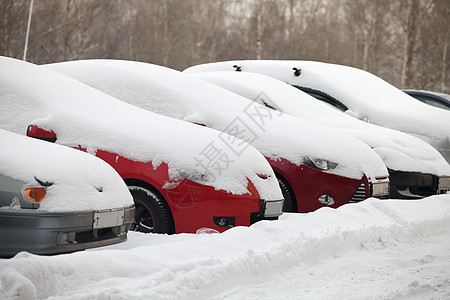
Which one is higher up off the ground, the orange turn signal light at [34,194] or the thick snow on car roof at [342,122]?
the thick snow on car roof at [342,122]

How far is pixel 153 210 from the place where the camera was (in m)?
5.09

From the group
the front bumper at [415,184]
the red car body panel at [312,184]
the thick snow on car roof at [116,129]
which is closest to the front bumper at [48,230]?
the thick snow on car roof at [116,129]

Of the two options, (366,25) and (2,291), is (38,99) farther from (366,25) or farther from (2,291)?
(366,25)

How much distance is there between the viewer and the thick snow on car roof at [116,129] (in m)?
5.04

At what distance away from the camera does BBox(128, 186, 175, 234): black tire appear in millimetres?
5066

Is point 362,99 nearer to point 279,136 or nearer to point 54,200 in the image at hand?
point 279,136

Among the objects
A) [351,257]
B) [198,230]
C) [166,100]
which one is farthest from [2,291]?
[166,100]

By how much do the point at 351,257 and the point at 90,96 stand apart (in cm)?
264

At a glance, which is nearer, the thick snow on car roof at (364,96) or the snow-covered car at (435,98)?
the thick snow on car roof at (364,96)

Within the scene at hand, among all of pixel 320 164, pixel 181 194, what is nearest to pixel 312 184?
pixel 320 164

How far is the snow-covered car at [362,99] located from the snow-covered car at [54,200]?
18.1 ft

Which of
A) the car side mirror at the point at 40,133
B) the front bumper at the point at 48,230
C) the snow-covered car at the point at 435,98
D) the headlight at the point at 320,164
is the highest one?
the snow-covered car at the point at 435,98

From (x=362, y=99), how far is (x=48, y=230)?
21.5ft

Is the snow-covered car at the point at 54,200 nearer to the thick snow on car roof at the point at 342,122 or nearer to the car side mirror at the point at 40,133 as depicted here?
the car side mirror at the point at 40,133
